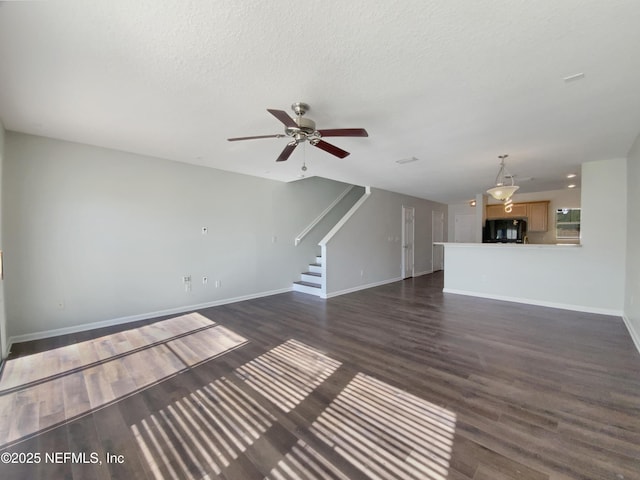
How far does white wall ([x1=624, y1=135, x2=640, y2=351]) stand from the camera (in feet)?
10.3

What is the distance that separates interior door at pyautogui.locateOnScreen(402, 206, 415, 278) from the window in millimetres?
3832

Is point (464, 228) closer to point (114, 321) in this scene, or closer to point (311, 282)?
point (311, 282)

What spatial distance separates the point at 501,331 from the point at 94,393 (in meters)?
4.44

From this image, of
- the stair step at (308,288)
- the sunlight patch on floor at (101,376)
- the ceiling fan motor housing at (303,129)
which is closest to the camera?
the sunlight patch on floor at (101,376)

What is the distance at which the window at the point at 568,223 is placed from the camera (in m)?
6.99

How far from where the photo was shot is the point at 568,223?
7090mm

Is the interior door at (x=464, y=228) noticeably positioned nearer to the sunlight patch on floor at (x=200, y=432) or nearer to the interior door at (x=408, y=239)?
the interior door at (x=408, y=239)

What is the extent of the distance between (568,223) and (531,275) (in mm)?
3784

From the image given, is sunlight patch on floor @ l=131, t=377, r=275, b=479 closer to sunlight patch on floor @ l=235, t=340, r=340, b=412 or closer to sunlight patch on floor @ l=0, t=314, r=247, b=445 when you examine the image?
sunlight patch on floor @ l=235, t=340, r=340, b=412

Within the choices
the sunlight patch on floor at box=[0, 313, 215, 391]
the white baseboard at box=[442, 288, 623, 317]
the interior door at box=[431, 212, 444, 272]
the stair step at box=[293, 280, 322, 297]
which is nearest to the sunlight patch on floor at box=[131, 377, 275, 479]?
the sunlight patch on floor at box=[0, 313, 215, 391]

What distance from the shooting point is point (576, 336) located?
10.7 ft

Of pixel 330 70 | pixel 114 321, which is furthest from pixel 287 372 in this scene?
pixel 114 321

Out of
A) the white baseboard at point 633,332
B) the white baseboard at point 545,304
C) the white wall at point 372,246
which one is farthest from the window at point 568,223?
the white baseboard at point 633,332

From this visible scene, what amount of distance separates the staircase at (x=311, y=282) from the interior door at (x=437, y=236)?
15.0 feet
